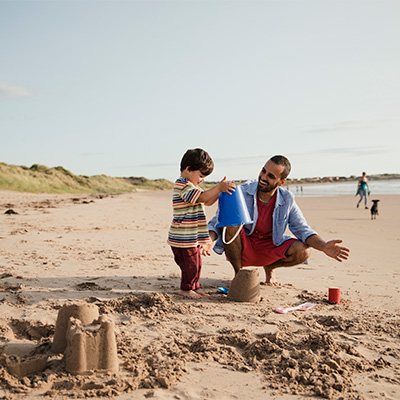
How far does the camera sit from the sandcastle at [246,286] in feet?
11.4

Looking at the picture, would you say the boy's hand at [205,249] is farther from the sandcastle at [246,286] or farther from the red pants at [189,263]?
the sandcastle at [246,286]

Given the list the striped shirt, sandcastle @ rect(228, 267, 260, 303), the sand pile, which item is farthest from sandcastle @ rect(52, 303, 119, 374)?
sandcastle @ rect(228, 267, 260, 303)

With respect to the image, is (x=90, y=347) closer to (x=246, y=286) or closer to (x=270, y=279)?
(x=246, y=286)

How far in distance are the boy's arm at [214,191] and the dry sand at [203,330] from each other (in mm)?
831

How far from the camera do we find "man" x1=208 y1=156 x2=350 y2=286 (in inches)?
153

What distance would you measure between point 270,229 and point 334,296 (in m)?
0.88

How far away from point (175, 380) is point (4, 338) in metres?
1.11

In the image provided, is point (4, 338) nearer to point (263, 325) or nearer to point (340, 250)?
point (263, 325)

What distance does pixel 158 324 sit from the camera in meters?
2.83

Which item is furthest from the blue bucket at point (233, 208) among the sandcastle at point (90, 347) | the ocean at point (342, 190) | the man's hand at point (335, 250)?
the ocean at point (342, 190)

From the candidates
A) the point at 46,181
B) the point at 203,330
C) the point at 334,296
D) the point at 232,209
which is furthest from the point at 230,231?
the point at 46,181

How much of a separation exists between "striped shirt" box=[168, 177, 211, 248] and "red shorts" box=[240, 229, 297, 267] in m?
0.56

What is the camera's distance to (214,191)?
341 cm

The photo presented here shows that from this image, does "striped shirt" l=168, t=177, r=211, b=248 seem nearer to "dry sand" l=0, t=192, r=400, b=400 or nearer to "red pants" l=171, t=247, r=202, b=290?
"red pants" l=171, t=247, r=202, b=290
